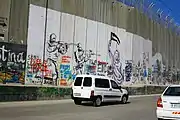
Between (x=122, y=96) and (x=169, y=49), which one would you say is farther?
(x=169, y=49)

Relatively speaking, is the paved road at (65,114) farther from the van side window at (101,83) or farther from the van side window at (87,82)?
the van side window at (101,83)

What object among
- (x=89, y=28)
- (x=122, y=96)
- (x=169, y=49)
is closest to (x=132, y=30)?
(x=89, y=28)

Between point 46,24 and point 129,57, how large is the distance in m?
14.5

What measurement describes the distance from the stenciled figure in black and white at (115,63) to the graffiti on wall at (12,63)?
12.3 m

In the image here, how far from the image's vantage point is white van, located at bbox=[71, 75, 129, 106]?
20.0m

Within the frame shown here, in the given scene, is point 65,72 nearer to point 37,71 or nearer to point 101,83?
point 37,71

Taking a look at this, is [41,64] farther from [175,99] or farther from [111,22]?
[175,99]

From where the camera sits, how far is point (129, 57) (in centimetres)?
3919

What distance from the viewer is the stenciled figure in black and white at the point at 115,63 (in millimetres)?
35500

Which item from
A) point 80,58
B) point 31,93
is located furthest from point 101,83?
point 80,58

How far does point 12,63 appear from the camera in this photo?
79.8ft

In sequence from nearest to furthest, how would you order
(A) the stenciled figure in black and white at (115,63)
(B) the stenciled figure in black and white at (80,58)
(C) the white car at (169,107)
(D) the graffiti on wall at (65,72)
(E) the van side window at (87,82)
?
(C) the white car at (169,107)
(E) the van side window at (87,82)
(D) the graffiti on wall at (65,72)
(B) the stenciled figure in black and white at (80,58)
(A) the stenciled figure in black and white at (115,63)

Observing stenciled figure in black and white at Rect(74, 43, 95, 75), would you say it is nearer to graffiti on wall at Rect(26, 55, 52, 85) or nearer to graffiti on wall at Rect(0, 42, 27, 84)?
graffiti on wall at Rect(26, 55, 52, 85)

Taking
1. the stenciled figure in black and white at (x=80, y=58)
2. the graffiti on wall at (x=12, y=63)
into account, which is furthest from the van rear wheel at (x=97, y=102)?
the stenciled figure in black and white at (x=80, y=58)
